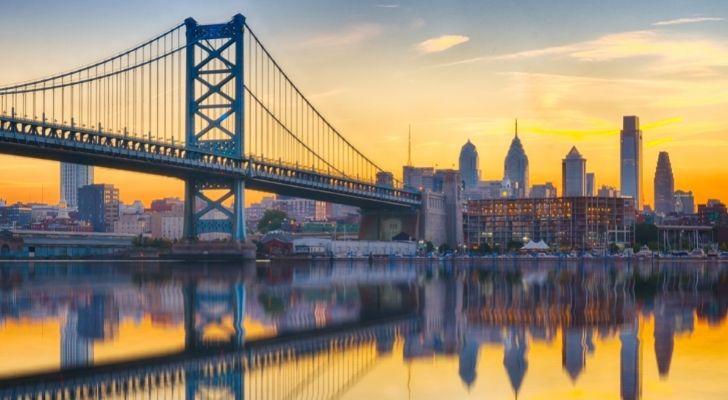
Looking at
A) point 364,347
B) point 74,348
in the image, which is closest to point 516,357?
point 364,347

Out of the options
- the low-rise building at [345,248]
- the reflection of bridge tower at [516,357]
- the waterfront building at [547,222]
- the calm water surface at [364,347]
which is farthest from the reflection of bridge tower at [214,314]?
the waterfront building at [547,222]

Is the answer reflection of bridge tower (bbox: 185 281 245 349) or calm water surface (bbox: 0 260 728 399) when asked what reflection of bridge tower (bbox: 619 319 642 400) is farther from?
reflection of bridge tower (bbox: 185 281 245 349)

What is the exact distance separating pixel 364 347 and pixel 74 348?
5841 millimetres

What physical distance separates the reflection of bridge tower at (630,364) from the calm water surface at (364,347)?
0.11 feet

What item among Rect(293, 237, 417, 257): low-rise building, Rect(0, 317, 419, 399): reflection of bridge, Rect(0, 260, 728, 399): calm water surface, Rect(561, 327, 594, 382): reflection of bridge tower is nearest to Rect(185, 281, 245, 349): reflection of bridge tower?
Rect(0, 260, 728, 399): calm water surface

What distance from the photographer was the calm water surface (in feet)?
55.2

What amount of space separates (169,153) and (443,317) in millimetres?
52306

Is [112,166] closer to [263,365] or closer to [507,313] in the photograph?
[507,313]

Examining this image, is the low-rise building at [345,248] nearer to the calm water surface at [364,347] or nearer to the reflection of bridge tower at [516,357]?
the calm water surface at [364,347]

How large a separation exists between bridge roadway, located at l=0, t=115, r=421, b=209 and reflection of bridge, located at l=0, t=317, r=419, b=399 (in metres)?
43.4

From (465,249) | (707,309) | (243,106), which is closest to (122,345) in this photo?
(707,309)

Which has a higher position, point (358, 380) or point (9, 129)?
point (9, 129)

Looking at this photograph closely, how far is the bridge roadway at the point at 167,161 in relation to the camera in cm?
6321

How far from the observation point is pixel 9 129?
62156 millimetres
